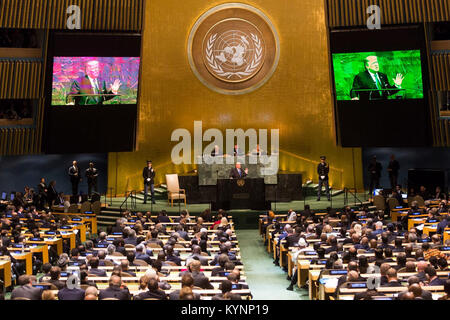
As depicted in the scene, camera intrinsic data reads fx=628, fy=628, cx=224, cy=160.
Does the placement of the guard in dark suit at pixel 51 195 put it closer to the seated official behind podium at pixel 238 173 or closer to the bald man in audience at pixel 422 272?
the seated official behind podium at pixel 238 173

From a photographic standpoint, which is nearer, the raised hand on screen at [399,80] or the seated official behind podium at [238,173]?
the seated official behind podium at [238,173]

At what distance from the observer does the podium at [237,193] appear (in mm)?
18797

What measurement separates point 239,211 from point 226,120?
522 cm

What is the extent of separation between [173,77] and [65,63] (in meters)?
4.06

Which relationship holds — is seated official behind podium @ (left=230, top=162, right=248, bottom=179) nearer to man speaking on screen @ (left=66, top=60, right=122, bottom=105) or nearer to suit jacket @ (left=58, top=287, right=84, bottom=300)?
man speaking on screen @ (left=66, top=60, right=122, bottom=105)

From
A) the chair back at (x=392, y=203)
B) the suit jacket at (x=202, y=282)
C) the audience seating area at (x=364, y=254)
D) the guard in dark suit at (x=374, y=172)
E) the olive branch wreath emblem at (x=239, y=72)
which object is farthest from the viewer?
the olive branch wreath emblem at (x=239, y=72)

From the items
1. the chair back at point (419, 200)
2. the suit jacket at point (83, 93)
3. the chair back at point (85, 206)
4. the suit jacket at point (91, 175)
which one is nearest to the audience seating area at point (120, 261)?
the chair back at point (85, 206)

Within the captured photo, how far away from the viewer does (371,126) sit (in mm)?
20078

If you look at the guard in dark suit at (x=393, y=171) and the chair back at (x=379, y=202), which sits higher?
the guard in dark suit at (x=393, y=171)

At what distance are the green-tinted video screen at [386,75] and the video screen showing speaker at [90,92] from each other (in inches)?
285
